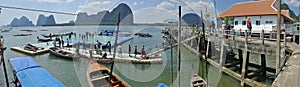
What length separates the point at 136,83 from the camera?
1084cm

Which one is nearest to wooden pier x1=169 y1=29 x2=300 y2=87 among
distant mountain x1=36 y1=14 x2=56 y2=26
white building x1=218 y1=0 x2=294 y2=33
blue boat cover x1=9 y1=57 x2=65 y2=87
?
white building x1=218 y1=0 x2=294 y2=33

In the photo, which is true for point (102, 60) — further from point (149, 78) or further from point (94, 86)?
point (94, 86)

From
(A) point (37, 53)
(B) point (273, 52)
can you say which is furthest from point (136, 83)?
(A) point (37, 53)

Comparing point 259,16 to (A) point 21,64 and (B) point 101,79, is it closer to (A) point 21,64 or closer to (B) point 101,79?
(B) point 101,79

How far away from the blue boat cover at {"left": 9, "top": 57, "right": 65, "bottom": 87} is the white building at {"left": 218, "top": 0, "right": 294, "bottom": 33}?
13.5m

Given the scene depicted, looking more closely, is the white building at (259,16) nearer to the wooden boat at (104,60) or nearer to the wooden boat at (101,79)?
the wooden boat at (104,60)

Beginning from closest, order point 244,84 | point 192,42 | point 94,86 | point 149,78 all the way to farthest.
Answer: point 94,86 → point 244,84 → point 149,78 → point 192,42

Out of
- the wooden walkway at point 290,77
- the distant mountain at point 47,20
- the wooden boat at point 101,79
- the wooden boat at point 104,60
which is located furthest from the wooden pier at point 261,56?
the distant mountain at point 47,20

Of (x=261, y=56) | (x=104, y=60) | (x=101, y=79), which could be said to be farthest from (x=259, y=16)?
(x=101, y=79)

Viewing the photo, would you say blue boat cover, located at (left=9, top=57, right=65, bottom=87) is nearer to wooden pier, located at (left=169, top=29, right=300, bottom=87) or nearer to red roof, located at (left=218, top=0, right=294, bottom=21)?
wooden pier, located at (left=169, top=29, right=300, bottom=87)

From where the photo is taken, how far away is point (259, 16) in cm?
1755

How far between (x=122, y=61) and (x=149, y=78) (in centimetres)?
451

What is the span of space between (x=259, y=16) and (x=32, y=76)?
17.6m

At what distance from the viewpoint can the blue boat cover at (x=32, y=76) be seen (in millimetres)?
6977
